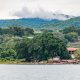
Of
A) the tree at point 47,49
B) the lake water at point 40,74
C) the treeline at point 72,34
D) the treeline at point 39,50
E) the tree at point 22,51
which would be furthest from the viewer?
the treeline at point 72,34

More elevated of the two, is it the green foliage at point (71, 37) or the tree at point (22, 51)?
the tree at point (22, 51)

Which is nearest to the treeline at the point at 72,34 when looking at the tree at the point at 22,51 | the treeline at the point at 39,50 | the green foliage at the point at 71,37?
the green foliage at the point at 71,37

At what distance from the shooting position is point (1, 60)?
10031 cm

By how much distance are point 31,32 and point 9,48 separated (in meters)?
48.4

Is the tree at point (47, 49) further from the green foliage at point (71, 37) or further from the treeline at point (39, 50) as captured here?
the green foliage at point (71, 37)

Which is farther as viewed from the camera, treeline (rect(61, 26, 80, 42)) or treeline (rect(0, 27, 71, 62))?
treeline (rect(61, 26, 80, 42))

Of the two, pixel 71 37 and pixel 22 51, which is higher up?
pixel 22 51

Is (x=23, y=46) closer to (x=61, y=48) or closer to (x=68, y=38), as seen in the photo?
(x=61, y=48)

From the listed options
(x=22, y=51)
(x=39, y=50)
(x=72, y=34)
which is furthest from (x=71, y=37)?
(x=22, y=51)

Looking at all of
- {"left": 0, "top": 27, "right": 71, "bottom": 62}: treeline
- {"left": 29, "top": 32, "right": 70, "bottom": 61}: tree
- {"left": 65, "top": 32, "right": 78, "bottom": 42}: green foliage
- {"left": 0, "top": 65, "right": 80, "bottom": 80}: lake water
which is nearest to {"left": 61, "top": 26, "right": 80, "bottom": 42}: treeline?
{"left": 65, "top": 32, "right": 78, "bottom": 42}: green foliage

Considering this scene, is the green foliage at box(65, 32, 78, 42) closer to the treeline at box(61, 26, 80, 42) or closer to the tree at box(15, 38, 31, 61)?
the treeline at box(61, 26, 80, 42)

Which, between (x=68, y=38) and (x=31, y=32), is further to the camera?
(x=31, y=32)

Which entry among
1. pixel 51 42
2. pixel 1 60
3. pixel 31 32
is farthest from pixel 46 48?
pixel 31 32

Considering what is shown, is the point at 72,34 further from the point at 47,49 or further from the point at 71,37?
the point at 47,49
